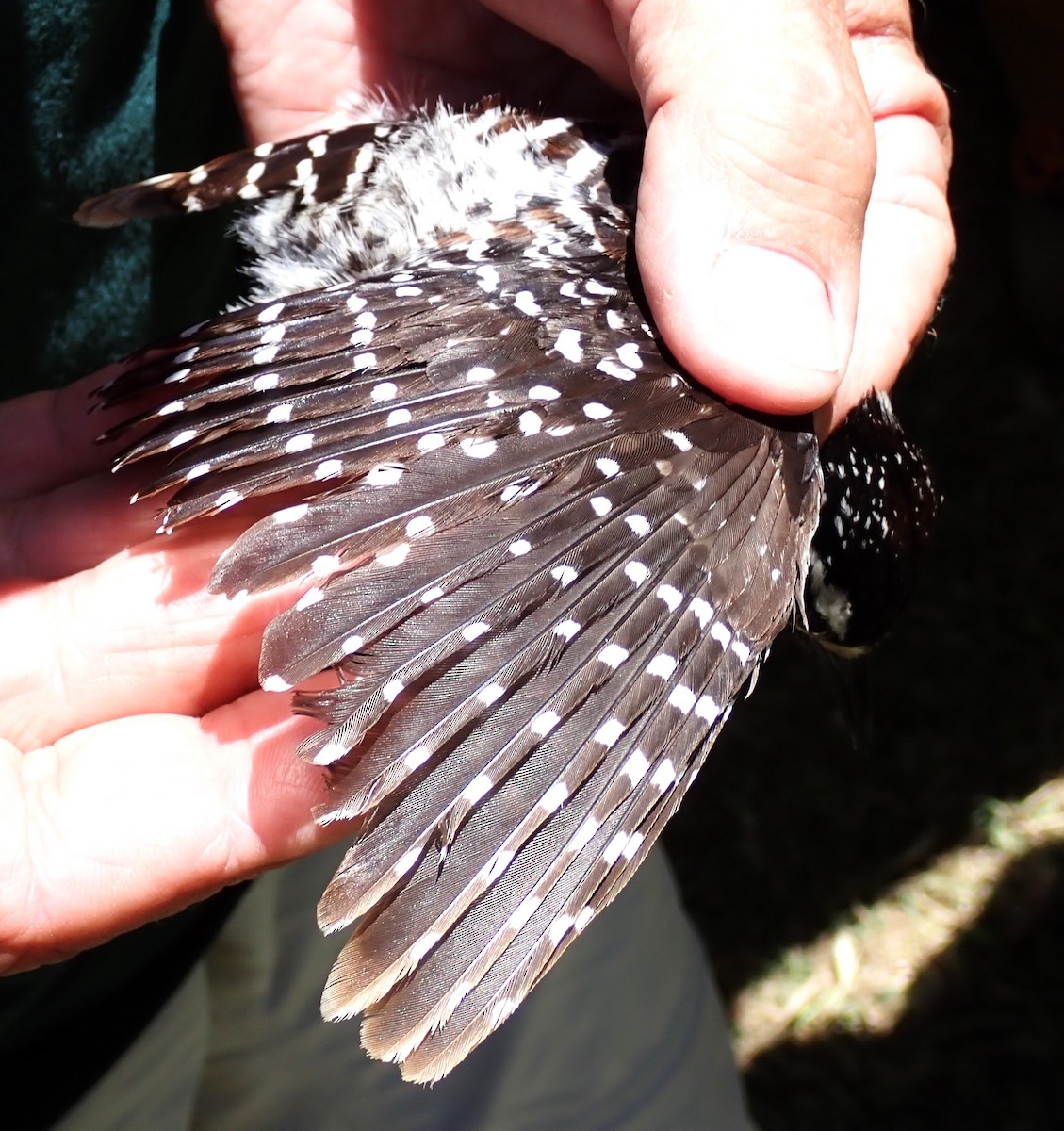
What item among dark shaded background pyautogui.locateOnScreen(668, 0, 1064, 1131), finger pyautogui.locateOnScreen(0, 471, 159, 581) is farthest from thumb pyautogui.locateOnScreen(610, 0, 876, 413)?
dark shaded background pyautogui.locateOnScreen(668, 0, 1064, 1131)

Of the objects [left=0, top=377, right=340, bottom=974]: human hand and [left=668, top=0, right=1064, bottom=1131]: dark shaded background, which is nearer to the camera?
[left=0, top=377, right=340, bottom=974]: human hand

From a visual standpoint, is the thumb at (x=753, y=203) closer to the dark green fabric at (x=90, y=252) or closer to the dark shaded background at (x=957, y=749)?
the dark green fabric at (x=90, y=252)

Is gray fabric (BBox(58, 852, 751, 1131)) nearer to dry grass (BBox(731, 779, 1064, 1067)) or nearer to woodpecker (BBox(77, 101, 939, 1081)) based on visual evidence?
woodpecker (BBox(77, 101, 939, 1081))

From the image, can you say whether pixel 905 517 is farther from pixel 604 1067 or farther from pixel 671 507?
pixel 604 1067

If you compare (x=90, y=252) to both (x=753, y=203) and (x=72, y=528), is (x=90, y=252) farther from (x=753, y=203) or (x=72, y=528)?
(x=753, y=203)

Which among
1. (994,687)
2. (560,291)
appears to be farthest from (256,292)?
(994,687)

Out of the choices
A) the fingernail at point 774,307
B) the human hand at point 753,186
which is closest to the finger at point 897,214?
the human hand at point 753,186

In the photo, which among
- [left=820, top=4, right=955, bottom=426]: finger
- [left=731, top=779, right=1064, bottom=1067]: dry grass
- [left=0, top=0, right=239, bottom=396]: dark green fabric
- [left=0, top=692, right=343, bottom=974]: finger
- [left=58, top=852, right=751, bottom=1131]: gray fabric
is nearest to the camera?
[left=0, top=692, right=343, bottom=974]: finger
